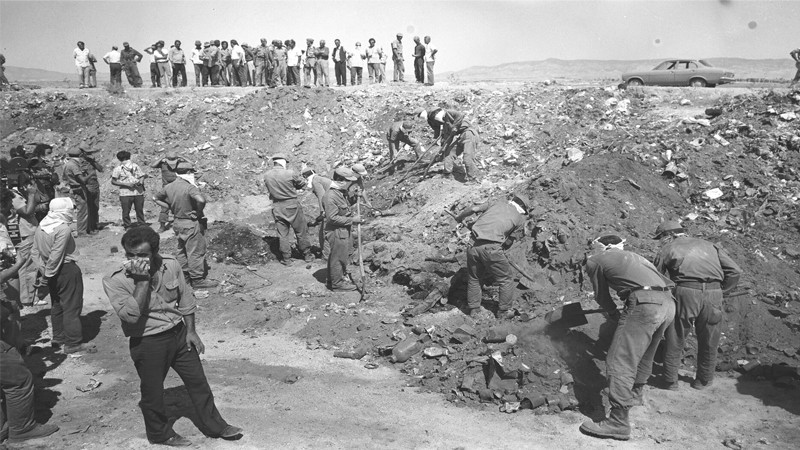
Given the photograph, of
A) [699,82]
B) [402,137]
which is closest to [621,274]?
[402,137]

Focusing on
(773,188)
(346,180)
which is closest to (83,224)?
(346,180)

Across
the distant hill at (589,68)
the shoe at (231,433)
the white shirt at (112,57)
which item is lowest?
the shoe at (231,433)

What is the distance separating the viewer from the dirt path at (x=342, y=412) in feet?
Result: 16.5

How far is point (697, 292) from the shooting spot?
5836 millimetres

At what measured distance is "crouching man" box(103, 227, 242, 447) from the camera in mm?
4133

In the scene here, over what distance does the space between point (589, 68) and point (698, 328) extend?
144ft

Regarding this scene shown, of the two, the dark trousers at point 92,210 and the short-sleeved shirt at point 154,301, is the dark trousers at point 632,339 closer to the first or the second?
the short-sleeved shirt at point 154,301

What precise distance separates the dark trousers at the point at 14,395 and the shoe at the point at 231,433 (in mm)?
1589

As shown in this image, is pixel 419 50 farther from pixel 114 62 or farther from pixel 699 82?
pixel 114 62

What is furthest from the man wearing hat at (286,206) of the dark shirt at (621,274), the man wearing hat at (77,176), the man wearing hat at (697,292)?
the man wearing hat at (697,292)

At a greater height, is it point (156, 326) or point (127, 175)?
point (127, 175)

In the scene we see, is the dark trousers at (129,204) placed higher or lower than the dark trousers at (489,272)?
higher

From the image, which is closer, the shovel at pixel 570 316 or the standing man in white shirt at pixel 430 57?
the shovel at pixel 570 316

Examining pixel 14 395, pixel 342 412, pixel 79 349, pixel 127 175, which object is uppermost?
pixel 127 175
